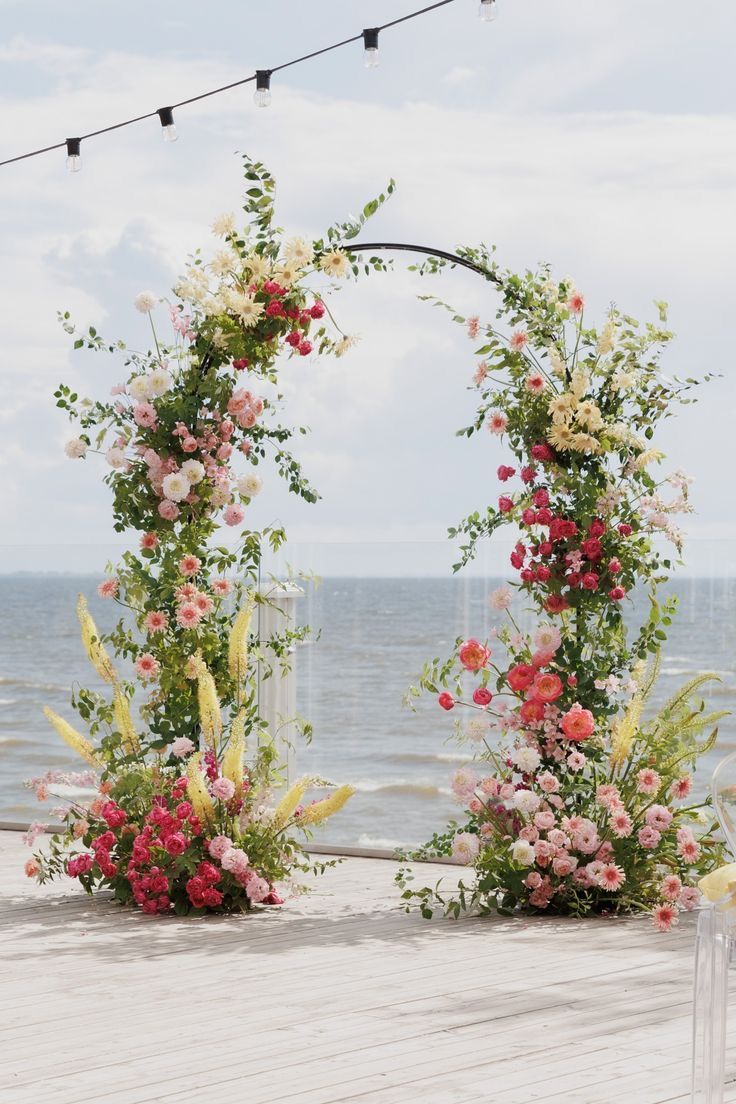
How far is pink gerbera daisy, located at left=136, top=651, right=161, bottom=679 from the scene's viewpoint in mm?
4758

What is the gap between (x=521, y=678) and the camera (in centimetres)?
463

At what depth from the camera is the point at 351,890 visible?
5035mm

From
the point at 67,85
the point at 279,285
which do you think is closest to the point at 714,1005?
the point at 279,285

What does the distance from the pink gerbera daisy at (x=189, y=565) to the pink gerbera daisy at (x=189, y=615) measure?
0.10 m

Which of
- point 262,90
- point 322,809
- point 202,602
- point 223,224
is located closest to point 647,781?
point 322,809

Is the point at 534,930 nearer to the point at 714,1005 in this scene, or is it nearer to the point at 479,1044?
the point at 479,1044

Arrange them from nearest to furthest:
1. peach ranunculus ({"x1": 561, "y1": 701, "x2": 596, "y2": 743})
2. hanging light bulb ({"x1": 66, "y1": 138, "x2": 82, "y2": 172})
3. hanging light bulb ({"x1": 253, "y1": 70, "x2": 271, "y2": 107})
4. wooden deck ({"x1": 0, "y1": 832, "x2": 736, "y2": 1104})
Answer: wooden deck ({"x1": 0, "y1": 832, "x2": 736, "y2": 1104})
peach ranunculus ({"x1": 561, "y1": 701, "x2": 596, "y2": 743})
hanging light bulb ({"x1": 253, "y1": 70, "x2": 271, "y2": 107})
hanging light bulb ({"x1": 66, "y1": 138, "x2": 82, "y2": 172})

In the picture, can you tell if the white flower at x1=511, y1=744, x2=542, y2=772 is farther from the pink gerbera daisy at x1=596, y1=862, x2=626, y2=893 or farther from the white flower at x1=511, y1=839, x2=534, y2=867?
the pink gerbera daisy at x1=596, y1=862, x2=626, y2=893

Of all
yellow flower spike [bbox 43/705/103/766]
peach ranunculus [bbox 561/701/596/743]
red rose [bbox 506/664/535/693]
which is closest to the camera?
peach ranunculus [bbox 561/701/596/743]

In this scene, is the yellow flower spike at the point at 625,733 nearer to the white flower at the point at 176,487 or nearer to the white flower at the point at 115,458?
the white flower at the point at 176,487

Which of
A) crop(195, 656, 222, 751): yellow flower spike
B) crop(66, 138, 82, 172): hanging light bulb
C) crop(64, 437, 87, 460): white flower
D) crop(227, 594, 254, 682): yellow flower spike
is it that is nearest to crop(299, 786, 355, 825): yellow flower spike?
crop(195, 656, 222, 751): yellow flower spike

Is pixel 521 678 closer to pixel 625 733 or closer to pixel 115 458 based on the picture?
pixel 625 733

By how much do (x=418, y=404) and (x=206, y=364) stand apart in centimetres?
2426

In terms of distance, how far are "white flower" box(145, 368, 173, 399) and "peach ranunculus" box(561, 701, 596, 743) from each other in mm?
1559
